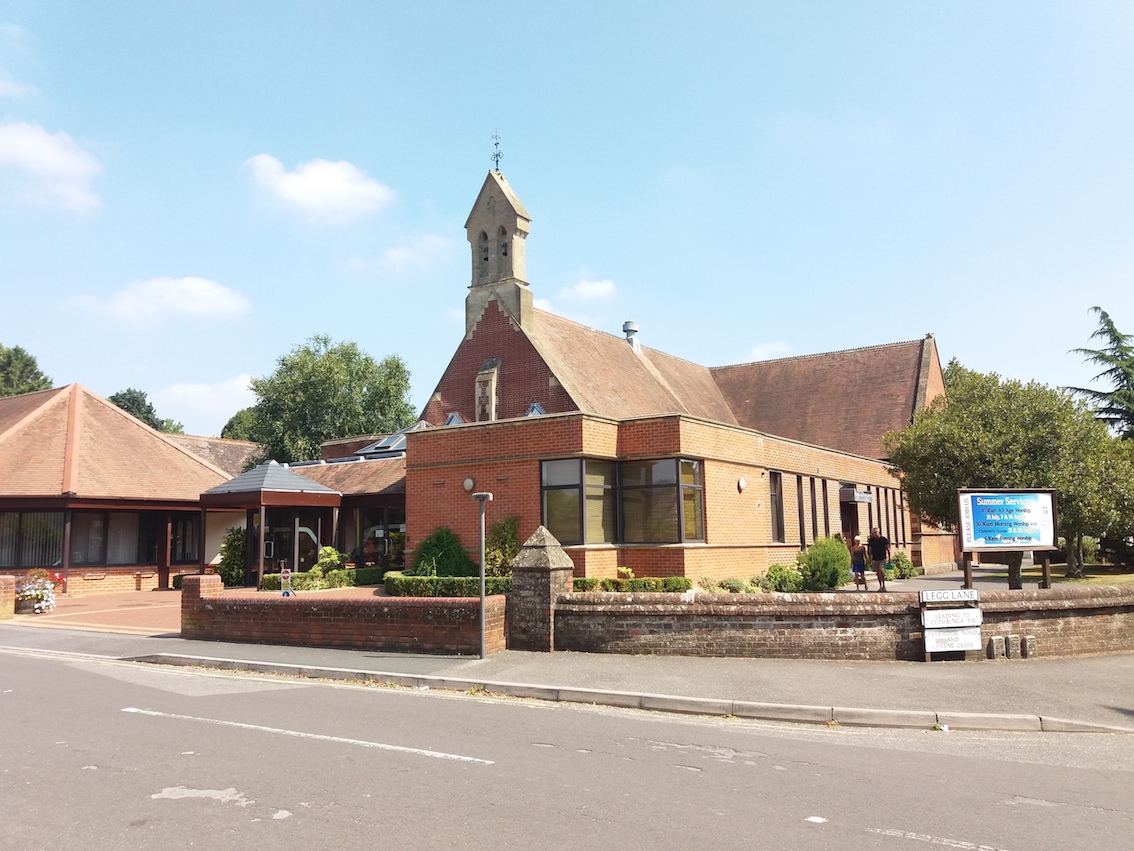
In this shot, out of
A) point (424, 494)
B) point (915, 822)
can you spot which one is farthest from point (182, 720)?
point (424, 494)

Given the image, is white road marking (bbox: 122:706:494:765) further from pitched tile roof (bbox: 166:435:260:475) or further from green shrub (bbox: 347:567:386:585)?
pitched tile roof (bbox: 166:435:260:475)

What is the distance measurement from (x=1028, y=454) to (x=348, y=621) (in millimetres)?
16283

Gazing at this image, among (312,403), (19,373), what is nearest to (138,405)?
(19,373)

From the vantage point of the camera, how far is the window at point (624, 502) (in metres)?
19.3

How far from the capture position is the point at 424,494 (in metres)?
22.0

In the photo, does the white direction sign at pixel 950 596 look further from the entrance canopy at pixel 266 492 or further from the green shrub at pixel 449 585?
the entrance canopy at pixel 266 492

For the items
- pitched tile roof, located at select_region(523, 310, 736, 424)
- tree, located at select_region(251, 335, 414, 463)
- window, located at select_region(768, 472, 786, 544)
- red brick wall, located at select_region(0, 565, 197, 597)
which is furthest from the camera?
tree, located at select_region(251, 335, 414, 463)

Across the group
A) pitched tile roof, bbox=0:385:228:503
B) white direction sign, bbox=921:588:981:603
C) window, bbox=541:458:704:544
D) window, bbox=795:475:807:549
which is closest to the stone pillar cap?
window, bbox=541:458:704:544

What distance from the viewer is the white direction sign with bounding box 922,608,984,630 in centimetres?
1230

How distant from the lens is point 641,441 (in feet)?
65.4

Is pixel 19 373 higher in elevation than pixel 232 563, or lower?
higher

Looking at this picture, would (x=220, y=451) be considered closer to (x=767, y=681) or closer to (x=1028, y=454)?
(x=1028, y=454)

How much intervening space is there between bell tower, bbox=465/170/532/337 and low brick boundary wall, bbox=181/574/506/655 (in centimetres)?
1589

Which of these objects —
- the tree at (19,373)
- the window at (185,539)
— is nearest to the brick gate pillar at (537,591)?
the window at (185,539)
